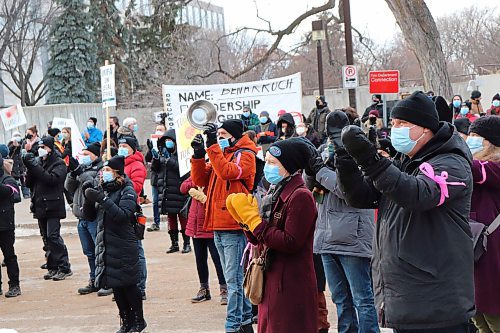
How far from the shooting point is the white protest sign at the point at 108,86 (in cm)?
1015

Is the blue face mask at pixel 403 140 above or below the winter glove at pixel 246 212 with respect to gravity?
above

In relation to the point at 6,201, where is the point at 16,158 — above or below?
above

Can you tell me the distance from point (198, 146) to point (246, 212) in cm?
184

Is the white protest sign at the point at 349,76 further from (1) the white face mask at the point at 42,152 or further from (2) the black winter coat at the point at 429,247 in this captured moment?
(2) the black winter coat at the point at 429,247

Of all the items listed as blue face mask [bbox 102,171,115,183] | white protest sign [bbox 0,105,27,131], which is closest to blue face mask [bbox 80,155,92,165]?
blue face mask [bbox 102,171,115,183]

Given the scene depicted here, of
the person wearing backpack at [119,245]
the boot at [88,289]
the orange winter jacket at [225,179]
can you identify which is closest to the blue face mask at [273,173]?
the orange winter jacket at [225,179]

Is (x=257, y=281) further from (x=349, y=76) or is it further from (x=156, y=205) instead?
(x=349, y=76)

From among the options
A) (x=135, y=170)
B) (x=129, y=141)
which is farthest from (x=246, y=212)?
(x=135, y=170)

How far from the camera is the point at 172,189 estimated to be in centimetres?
1124

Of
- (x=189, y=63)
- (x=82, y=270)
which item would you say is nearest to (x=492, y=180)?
(x=82, y=270)

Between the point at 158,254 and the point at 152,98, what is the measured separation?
23940 mm

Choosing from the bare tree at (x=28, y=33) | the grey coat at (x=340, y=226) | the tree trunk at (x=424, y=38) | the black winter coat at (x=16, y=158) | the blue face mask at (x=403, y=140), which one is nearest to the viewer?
the blue face mask at (x=403, y=140)

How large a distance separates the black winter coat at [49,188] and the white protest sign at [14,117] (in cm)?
566

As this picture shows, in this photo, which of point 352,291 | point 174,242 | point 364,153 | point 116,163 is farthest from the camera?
point 174,242
